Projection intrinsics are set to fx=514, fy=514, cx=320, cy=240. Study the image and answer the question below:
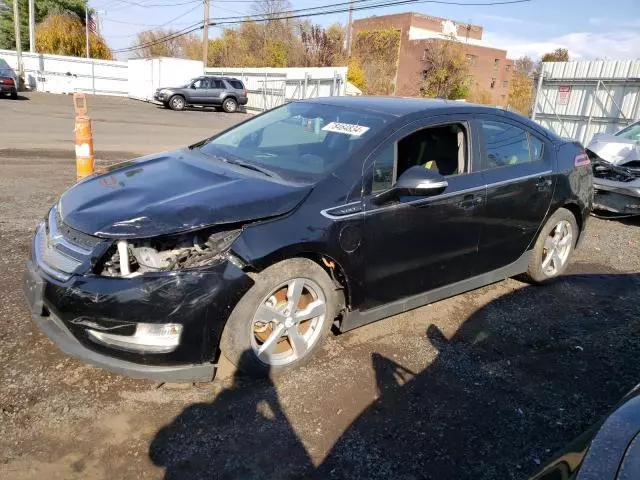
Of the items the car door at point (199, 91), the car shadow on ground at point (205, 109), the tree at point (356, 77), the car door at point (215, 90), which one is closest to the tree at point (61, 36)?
the car shadow on ground at point (205, 109)

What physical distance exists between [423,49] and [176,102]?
2601cm

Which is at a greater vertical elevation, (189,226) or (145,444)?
(189,226)

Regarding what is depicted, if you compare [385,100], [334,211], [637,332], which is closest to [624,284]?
[637,332]

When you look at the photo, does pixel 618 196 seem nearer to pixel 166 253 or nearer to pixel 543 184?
pixel 543 184

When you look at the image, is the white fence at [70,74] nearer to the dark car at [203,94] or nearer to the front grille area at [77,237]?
the dark car at [203,94]

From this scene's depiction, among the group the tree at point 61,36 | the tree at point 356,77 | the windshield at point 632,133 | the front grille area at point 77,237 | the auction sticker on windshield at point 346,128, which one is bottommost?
the front grille area at point 77,237

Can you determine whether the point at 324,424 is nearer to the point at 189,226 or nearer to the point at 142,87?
the point at 189,226

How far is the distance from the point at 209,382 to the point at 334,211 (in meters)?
1.26

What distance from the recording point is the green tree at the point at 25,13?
48.3 metres

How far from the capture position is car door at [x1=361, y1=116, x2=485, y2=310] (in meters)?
3.32

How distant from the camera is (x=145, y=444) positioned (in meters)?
2.52

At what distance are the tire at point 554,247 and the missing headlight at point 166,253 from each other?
122 inches

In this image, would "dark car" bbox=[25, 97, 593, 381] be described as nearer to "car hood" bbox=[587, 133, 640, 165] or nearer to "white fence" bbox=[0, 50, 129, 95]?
"car hood" bbox=[587, 133, 640, 165]

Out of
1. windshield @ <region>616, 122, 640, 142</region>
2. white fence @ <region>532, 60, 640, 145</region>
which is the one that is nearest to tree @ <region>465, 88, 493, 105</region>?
white fence @ <region>532, 60, 640, 145</region>
